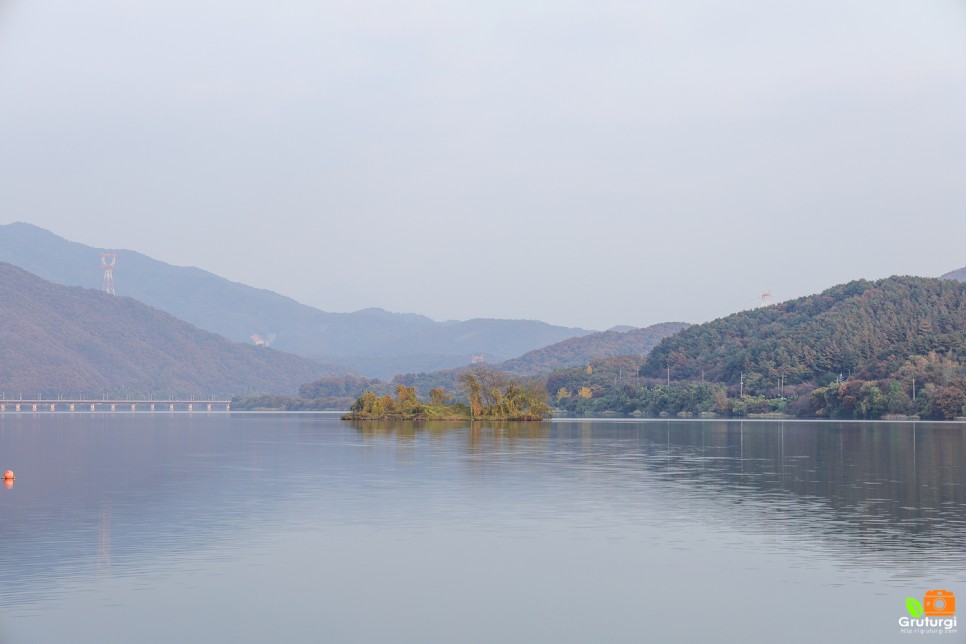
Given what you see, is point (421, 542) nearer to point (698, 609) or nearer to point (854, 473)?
point (698, 609)

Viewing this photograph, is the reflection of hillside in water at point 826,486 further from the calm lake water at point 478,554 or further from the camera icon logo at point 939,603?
the camera icon logo at point 939,603

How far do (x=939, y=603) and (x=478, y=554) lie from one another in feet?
34.9

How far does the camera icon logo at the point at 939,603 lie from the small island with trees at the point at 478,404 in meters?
119

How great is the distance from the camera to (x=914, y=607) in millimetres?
21281

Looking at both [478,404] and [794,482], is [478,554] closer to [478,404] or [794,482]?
[794,482]

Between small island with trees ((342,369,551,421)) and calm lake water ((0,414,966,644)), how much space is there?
93.2 metres

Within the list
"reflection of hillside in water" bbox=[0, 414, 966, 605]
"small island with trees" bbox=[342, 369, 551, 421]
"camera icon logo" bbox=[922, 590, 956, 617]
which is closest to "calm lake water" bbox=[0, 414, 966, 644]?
"reflection of hillside in water" bbox=[0, 414, 966, 605]

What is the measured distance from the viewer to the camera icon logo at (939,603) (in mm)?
20953

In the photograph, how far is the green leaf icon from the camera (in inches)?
826

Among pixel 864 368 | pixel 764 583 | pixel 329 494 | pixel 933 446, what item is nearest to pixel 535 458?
pixel 329 494

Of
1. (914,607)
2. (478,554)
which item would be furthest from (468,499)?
(914,607)

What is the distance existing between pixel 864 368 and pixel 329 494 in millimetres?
164264

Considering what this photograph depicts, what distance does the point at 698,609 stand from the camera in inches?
846

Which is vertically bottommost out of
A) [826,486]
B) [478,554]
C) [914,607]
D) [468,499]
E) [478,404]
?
[914,607]
